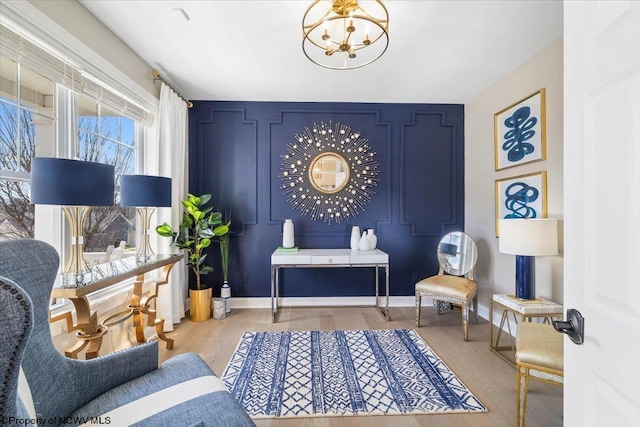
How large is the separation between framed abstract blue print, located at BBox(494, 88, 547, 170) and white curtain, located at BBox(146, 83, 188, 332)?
342 centimetres

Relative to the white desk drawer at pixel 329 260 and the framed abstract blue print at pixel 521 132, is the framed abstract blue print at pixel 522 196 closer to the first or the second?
the framed abstract blue print at pixel 521 132

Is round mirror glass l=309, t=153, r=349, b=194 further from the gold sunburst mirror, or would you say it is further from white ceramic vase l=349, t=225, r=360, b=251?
white ceramic vase l=349, t=225, r=360, b=251

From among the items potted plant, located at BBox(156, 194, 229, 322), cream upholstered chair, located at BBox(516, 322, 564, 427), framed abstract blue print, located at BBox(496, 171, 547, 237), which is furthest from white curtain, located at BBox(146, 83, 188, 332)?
framed abstract blue print, located at BBox(496, 171, 547, 237)

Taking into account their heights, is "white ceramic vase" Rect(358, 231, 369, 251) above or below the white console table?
above

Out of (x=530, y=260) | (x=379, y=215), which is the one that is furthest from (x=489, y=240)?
(x=379, y=215)

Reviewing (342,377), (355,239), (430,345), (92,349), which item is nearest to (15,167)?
(92,349)

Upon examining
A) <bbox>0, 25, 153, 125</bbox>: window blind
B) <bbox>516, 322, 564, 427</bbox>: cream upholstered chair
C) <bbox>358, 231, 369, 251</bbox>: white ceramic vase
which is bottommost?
<bbox>516, 322, 564, 427</bbox>: cream upholstered chair

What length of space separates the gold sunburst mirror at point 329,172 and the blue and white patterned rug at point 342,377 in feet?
4.97

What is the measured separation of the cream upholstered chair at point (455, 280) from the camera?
9.02ft

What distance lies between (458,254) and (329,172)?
5.83ft

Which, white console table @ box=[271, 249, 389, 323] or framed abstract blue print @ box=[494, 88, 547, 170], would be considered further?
white console table @ box=[271, 249, 389, 323]
